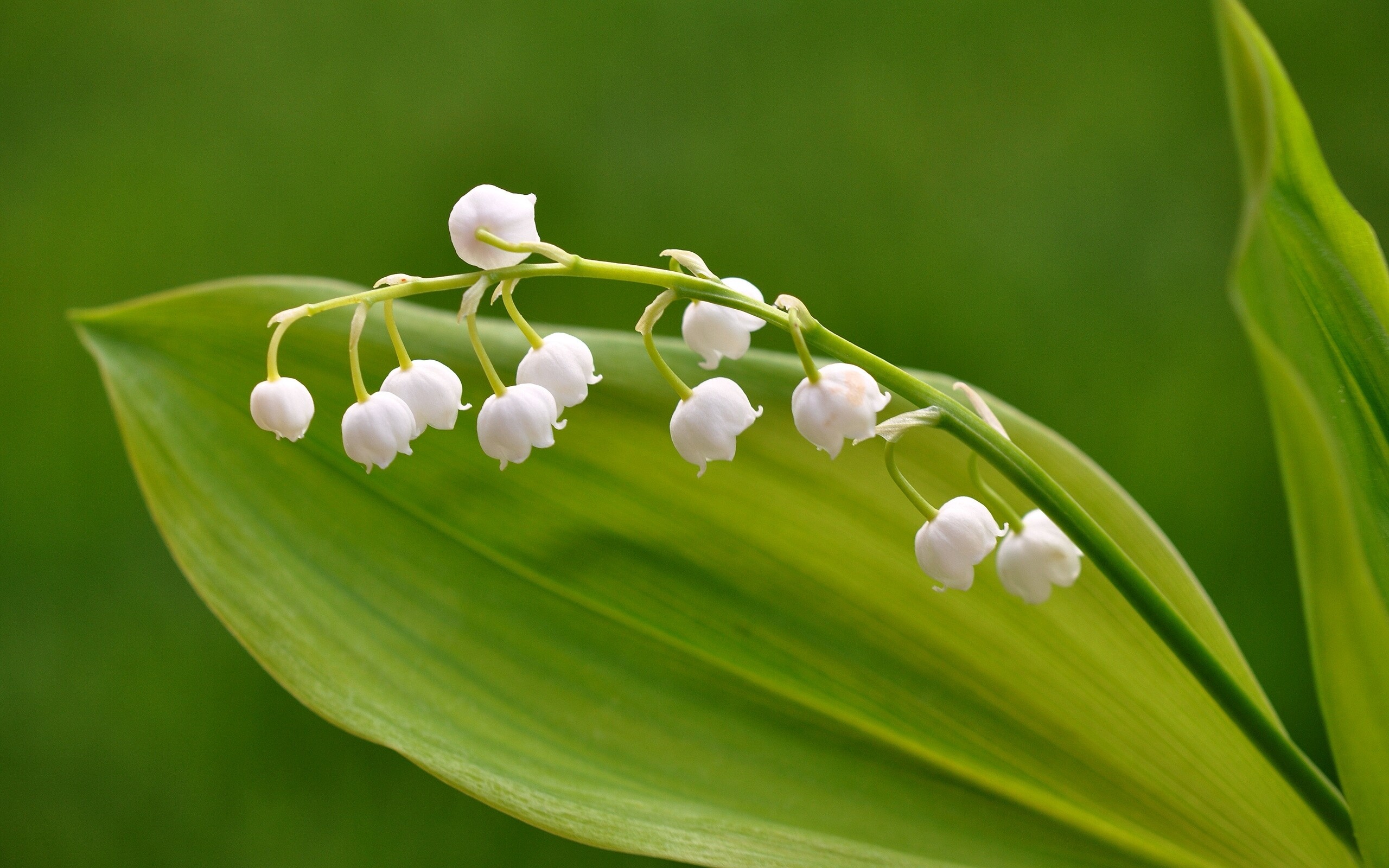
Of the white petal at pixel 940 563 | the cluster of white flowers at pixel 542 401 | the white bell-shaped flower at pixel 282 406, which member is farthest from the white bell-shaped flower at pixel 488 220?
the white petal at pixel 940 563

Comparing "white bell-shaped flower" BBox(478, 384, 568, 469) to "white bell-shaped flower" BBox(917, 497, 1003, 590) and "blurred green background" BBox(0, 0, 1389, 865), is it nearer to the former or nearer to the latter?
"white bell-shaped flower" BBox(917, 497, 1003, 590)

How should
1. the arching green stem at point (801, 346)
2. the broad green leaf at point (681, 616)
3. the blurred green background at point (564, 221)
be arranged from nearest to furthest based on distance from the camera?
the arching green stem at point (801, 346), the broad green leaf at point (681, 616), the blurred green background at point (564, 221)

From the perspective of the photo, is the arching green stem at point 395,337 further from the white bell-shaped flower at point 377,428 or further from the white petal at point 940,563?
the white petal at point 940,563

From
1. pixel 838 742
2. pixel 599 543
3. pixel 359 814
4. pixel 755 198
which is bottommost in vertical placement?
pixel 359 814

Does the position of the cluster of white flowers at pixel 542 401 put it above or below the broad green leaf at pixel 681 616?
above

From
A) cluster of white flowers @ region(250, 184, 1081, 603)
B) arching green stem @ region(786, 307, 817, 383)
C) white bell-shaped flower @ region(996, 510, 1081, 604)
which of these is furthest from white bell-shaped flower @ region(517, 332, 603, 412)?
white bell-shaped flower @ region(996, 510, 1081, 604)

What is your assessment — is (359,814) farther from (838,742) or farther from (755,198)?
(755,198)

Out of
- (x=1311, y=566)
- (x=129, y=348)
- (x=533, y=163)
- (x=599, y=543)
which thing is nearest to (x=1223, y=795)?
(x=1311, y=566)
